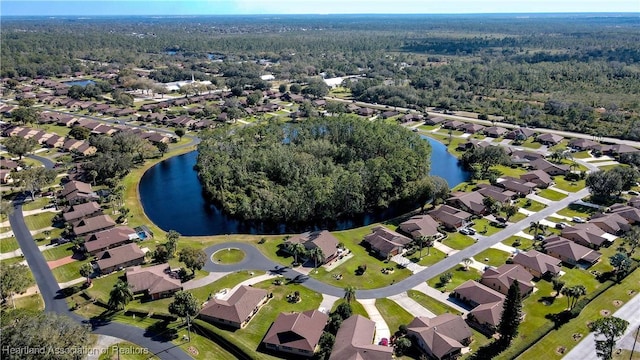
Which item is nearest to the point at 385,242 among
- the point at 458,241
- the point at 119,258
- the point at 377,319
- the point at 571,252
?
the point at 458,241

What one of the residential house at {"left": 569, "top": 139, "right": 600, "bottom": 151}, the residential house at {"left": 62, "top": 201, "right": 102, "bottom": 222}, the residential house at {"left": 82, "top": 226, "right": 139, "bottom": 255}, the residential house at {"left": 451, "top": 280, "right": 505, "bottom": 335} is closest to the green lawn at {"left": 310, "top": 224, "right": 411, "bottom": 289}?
the residential house at {"left": 451, "top": 280, "right": 505, "bottom": 335}

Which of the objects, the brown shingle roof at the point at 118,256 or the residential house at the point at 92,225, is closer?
the brown shingle roof at the point at 118,256

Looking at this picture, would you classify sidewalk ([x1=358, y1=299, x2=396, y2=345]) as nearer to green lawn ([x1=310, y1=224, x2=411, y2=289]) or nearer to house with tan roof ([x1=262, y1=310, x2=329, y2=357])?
green lawn ([x1=310, y1=224, x2=411, y2=289])

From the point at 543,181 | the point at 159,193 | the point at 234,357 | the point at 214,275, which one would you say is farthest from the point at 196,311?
the point at 543,181

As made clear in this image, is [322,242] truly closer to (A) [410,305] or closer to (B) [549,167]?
(A) [410,305]

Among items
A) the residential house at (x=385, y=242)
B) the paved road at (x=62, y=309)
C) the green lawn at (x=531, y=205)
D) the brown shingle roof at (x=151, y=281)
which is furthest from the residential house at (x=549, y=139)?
the paved road at (x=62, y=309)

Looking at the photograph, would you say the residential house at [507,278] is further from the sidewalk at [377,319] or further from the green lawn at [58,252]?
the green lawn at [58,252]
